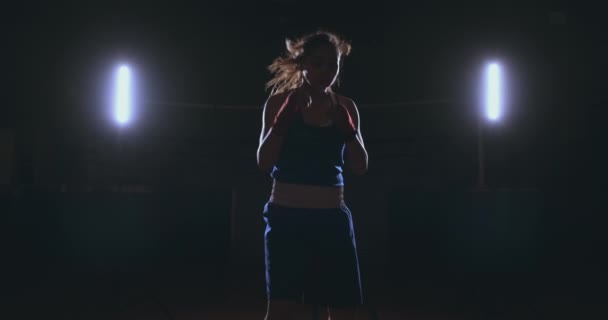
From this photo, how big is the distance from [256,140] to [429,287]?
6.96ft

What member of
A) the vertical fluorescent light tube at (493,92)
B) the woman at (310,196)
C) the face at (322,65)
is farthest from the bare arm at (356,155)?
the vertical fluorescent light tube at (493,92)

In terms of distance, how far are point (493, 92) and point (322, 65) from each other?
3471 millimetres

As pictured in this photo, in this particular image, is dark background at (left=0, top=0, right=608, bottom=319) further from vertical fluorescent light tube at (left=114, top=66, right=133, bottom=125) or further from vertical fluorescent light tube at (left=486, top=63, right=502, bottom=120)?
vertical fluorescent light tube at (left=486, top=63, right=502, bottom=120)

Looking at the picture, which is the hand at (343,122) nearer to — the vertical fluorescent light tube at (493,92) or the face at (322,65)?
the face at (322,65)

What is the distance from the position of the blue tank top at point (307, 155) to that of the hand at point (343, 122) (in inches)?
1.0

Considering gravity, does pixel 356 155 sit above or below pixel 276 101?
below

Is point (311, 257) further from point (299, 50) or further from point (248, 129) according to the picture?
point (248, 129)

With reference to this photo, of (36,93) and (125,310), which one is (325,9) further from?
(125,310)

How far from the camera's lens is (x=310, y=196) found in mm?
1602

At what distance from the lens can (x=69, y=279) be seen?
4480 mm

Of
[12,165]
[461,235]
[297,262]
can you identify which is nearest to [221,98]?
[12,165]

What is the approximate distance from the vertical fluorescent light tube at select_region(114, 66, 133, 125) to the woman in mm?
3471

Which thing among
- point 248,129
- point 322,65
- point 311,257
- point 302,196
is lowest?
point 311,257

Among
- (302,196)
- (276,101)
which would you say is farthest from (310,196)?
(276,101)
